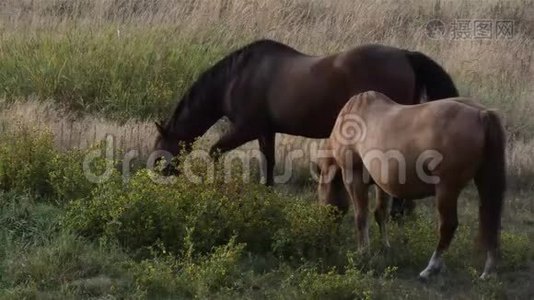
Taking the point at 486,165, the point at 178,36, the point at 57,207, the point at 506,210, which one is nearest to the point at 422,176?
the point at 486,165

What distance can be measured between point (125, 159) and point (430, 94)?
266cm

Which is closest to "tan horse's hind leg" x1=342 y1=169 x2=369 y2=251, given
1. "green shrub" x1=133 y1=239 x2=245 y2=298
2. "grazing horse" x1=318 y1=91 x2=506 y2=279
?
"grazing horse" x1=318 y1=91 x2=506 y2=279

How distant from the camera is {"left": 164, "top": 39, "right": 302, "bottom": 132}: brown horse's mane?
301 inches

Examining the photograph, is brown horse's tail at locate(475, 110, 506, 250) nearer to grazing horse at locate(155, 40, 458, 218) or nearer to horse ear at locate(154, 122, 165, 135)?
grazing horse at locate(155, 40, 458, 218)

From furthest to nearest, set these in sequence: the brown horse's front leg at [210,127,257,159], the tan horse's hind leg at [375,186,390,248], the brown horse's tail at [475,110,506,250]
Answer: the brown horse's front leg at [210,127,257,159] < the tan horse's hind leg at [375,186,390,248] < the brown horse's tail at [475,110,506,250]

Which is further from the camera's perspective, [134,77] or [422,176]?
[134,77]

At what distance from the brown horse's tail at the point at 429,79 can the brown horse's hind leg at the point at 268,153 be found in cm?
131

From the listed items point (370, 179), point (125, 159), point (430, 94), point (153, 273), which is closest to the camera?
point (153, 273)

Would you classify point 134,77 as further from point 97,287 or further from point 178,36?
point 97,287

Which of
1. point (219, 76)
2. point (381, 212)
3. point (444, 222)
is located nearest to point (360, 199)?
point (381, 212)

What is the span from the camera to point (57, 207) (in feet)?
20.9

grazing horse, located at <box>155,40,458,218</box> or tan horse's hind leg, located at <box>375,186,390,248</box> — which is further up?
grazing horse, located at <box>155,40,458,218</box>

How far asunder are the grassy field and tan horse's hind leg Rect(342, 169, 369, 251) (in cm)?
14

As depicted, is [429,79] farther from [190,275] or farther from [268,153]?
[190,275]
